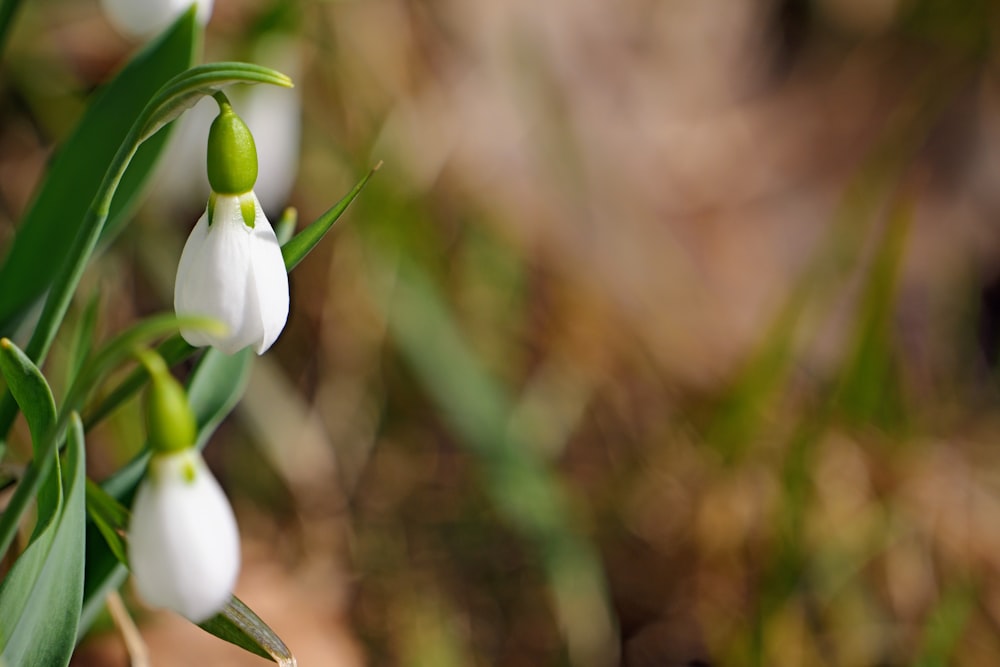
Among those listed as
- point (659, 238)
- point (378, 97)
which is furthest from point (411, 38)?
point (659, 238)

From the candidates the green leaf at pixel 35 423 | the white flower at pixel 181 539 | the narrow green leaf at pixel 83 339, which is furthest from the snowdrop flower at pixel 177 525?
the narrow green leaf at pixel 83 339

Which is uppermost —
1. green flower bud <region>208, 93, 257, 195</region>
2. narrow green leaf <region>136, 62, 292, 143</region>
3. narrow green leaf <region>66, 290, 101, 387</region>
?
narrow green leaf <region>136, 62, 292, 143</region>

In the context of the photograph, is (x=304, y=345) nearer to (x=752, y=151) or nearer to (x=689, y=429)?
(x=689, y=429)

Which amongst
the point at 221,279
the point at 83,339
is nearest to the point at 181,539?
the point at 221,279

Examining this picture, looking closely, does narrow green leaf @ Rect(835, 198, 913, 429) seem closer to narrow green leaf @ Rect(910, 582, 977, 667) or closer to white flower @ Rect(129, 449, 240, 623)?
narrow green leaf @ Rect(910, 582, 977, 667)

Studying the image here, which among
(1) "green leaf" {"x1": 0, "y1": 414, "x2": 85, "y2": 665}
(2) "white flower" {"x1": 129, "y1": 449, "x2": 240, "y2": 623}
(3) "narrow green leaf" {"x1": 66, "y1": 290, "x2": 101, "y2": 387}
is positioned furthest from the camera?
(3) "narrow green leaf" {"x1": 66, "y1": 290, "x2": 101, "y2": 387}

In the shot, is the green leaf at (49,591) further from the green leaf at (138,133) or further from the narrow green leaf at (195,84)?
the narrow green leaf at (195,84)

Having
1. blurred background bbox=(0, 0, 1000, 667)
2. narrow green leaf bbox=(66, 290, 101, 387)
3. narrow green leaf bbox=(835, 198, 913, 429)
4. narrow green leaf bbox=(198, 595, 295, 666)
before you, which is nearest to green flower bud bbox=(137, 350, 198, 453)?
narrow green leaf bbox=(198, 595, 295, 666)
